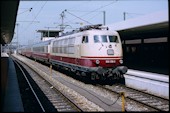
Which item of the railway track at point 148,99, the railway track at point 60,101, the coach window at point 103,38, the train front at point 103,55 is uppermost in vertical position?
the coach window at point 103,38

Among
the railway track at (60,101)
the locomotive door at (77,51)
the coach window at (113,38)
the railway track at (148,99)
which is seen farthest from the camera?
the locomotive door at (77,51)

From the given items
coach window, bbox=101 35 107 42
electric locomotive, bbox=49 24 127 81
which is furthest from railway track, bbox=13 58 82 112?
coach window, bbox=101 35 107 42

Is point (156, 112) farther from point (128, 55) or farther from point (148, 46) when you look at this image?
point (128, 55)

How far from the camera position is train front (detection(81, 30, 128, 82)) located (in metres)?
15.7

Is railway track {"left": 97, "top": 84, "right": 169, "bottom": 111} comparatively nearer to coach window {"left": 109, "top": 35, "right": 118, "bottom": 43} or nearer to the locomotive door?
coach window {"left": 109, "top": 35, "right": 118, "bottom": 43}

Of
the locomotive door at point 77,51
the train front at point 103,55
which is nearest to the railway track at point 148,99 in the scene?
the train front at point 103,55

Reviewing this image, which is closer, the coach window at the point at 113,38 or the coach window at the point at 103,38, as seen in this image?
the coach window at the point at 103,38

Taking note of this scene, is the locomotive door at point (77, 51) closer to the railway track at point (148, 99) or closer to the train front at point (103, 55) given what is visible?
the train front at point (103, 55)

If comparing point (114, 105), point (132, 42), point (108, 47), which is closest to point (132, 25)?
point (108, 47)

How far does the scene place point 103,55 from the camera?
52.0ft

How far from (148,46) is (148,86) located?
A: 10.0m

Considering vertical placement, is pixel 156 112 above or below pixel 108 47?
below

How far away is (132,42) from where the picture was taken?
86.5 ft

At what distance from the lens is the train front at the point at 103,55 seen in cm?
1573
